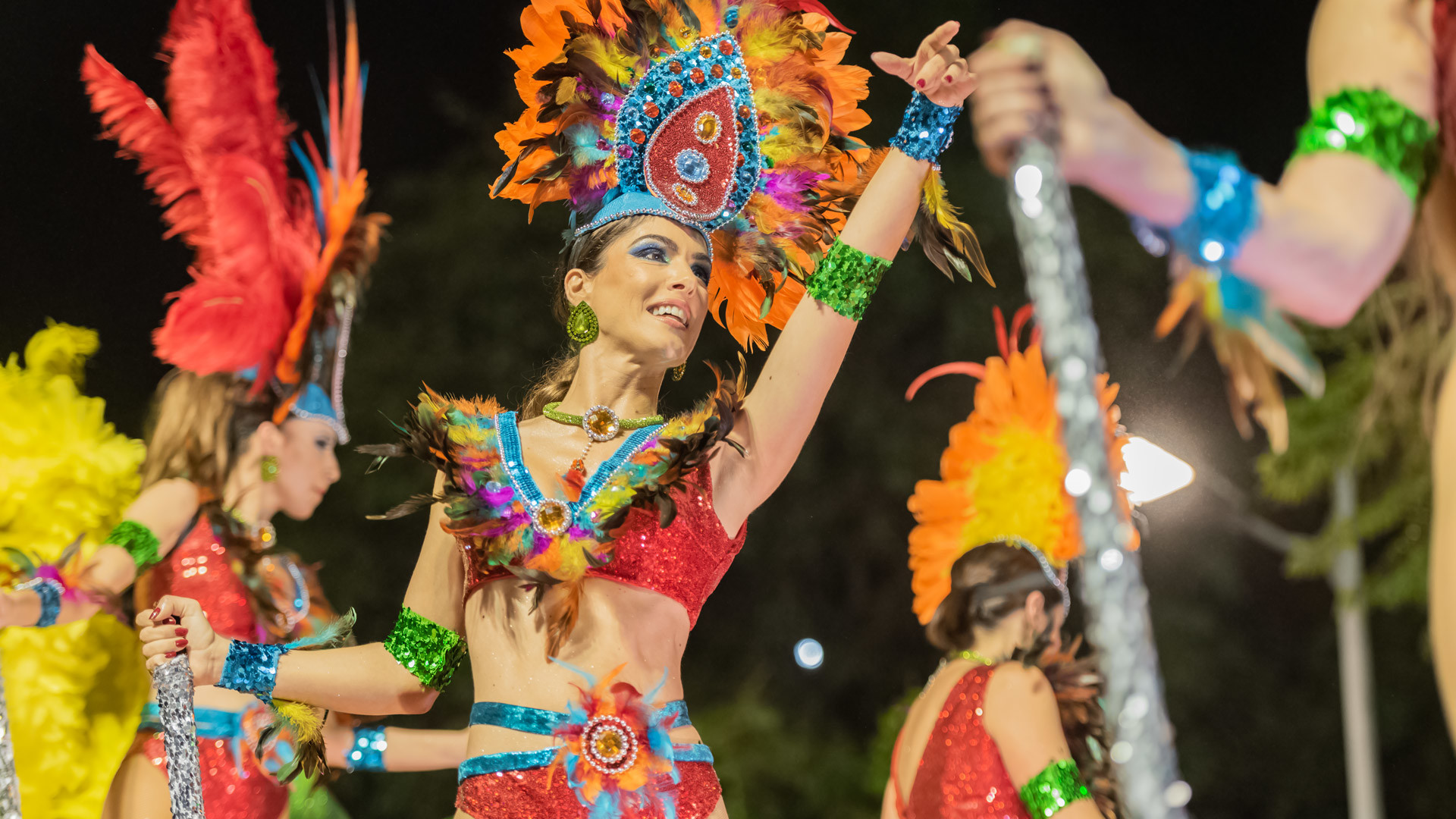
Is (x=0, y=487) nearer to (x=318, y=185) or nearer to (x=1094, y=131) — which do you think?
(x=318, y=185)

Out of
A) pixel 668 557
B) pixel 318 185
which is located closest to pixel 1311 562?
pixel 668 557

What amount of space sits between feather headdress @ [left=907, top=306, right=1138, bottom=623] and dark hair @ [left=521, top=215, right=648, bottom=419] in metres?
0.69

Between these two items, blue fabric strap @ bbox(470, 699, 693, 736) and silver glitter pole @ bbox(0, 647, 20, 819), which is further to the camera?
silver glitter pole @ bbox(0, 647, 20, 819)

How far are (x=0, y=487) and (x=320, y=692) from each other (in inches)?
72.5

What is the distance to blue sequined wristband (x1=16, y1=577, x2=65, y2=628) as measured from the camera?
2566 mm

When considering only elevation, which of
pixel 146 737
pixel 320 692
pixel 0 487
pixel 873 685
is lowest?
pixel 146 737

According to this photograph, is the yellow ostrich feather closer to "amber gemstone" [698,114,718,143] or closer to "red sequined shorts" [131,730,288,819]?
"red sequined shorts" [131,730,288,819]

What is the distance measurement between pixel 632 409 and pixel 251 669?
2.49 feet

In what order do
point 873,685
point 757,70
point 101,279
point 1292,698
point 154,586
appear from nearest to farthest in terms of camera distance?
point 757,70
point 154,586
point 1292,698
point 101,279
point 873,685

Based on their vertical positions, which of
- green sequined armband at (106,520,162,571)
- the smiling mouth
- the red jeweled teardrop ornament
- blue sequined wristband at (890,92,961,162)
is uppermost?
blue sequined wristband at (890,92,961,162)

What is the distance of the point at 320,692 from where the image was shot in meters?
2.13

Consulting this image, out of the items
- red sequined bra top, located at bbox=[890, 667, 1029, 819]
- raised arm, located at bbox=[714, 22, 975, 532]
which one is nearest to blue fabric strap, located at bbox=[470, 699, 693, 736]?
raised arm, located at bbox=[714, 22, 975, 532]

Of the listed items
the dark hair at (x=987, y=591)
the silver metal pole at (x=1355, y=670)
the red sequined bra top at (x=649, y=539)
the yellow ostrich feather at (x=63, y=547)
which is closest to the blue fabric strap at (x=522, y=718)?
the red sequined bra top at (x=649, y=539)

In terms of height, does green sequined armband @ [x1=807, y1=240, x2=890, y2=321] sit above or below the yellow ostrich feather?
above
